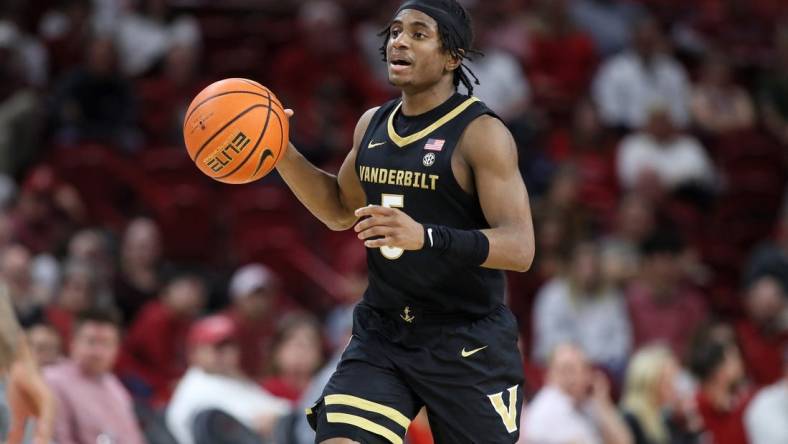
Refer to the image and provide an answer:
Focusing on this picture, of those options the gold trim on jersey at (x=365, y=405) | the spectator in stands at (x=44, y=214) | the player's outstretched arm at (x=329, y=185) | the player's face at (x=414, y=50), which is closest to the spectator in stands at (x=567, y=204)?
the spectator in stands at (x=44, y=214)

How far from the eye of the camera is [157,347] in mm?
8930

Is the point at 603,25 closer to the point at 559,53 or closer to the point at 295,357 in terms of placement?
the point at 559,53

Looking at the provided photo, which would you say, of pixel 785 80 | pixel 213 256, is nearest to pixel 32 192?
pixel 213 256

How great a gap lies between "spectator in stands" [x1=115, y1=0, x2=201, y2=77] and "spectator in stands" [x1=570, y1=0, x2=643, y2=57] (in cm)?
403

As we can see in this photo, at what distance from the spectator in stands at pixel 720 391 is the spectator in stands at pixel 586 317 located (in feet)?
4.46

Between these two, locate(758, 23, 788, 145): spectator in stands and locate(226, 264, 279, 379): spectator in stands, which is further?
locate(758, 23, 788, 145): spectator in stands

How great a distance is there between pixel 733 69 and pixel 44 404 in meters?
10.4

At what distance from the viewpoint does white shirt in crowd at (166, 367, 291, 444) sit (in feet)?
23.7

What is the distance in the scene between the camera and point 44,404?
5234 mm

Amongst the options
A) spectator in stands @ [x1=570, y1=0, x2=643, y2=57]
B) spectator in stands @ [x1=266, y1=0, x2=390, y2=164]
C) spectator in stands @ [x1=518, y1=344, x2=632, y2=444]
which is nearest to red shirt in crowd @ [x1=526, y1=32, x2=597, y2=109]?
spectator in stands @ [x1=570, y1=0, x2=643, y2=57]

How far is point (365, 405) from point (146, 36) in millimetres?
8730

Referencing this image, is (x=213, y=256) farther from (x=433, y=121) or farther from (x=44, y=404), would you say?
(x=433, y=121)

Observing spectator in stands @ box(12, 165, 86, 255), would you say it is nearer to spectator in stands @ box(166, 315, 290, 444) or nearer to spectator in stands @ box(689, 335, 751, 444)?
spectator in stands @ box(166, 315, 290, 444)

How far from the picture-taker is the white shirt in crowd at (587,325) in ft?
Answer: 31.9
